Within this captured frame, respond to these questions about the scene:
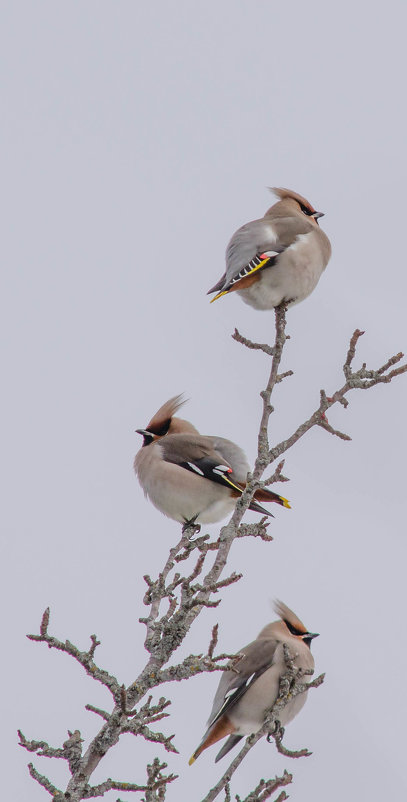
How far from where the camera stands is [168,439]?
6645 millimetres

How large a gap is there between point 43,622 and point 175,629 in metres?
0.56

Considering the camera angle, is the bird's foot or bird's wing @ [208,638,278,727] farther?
the bird's foot

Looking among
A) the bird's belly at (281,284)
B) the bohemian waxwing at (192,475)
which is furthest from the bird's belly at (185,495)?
the bird's belly at (281,284)

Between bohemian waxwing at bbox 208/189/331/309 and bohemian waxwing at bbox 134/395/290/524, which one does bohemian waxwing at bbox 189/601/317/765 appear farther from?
bohemian waxwing at bbox 208/189/331/309

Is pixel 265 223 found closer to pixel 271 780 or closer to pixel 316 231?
pixel 316 231

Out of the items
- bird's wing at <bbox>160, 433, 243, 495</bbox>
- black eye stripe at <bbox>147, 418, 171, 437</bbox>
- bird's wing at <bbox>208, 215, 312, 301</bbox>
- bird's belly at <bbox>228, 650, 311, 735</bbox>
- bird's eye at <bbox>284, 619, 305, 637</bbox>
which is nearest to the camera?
bird's belly at <bbox>228, 650, 311, 735</bbox>

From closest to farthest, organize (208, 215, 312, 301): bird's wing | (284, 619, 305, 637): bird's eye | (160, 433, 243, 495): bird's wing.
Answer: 1. (160, 433, 243, 495): bird's wing
2. (284, 619, 305, 637): bird's eye
3. (208, 215, 312, 301): bird's wing

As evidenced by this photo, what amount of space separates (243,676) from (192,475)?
1.14 meters

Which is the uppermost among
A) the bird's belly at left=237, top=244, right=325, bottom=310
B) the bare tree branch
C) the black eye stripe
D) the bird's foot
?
the bird's belly at left=237, top=244, right=325, bottom=310

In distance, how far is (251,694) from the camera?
18.4 feet

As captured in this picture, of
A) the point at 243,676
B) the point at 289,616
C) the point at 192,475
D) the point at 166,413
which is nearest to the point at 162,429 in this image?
the point at 166,413

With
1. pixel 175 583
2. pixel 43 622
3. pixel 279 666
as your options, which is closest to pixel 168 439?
pixel 279 666

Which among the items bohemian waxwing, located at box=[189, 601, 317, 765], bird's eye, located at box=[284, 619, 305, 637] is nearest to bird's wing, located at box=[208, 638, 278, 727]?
bohemian waxwing, located at box=[189, 601, 317, 765]

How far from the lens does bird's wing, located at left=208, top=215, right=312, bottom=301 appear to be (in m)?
6.51
